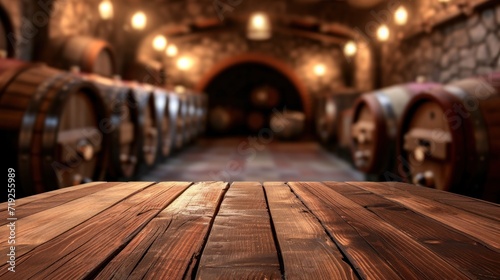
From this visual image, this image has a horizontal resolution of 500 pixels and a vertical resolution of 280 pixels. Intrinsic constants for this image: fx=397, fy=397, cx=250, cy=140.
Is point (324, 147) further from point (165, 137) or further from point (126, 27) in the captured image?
point (126, 27)

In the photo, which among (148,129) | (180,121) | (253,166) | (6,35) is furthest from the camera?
(180,121)

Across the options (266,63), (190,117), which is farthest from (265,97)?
(190,117)

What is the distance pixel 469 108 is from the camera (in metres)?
2.23

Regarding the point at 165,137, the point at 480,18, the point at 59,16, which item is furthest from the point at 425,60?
the point at 59,16

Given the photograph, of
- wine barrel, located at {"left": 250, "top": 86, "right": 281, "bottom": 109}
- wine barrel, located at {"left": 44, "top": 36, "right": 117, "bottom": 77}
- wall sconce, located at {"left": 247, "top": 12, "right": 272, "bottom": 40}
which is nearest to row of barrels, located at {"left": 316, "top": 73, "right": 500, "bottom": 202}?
wine barrel, located at {"left": 44, "top": 36, "right": 117, "bottom": 77}

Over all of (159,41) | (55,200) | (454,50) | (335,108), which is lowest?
(55,200)

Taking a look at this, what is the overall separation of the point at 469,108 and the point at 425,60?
4.02m

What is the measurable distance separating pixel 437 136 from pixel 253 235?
217cm

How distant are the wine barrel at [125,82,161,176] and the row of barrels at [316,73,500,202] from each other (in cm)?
223

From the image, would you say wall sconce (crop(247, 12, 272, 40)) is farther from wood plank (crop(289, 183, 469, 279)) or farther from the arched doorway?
wood plank (crop(289, 183, 469, 279))

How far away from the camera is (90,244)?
858mm

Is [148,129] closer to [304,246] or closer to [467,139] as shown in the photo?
[467,139]

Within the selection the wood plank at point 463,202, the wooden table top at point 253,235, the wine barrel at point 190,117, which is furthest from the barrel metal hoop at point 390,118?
the wine barrel at point 190,117

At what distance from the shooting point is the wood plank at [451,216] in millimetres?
921
